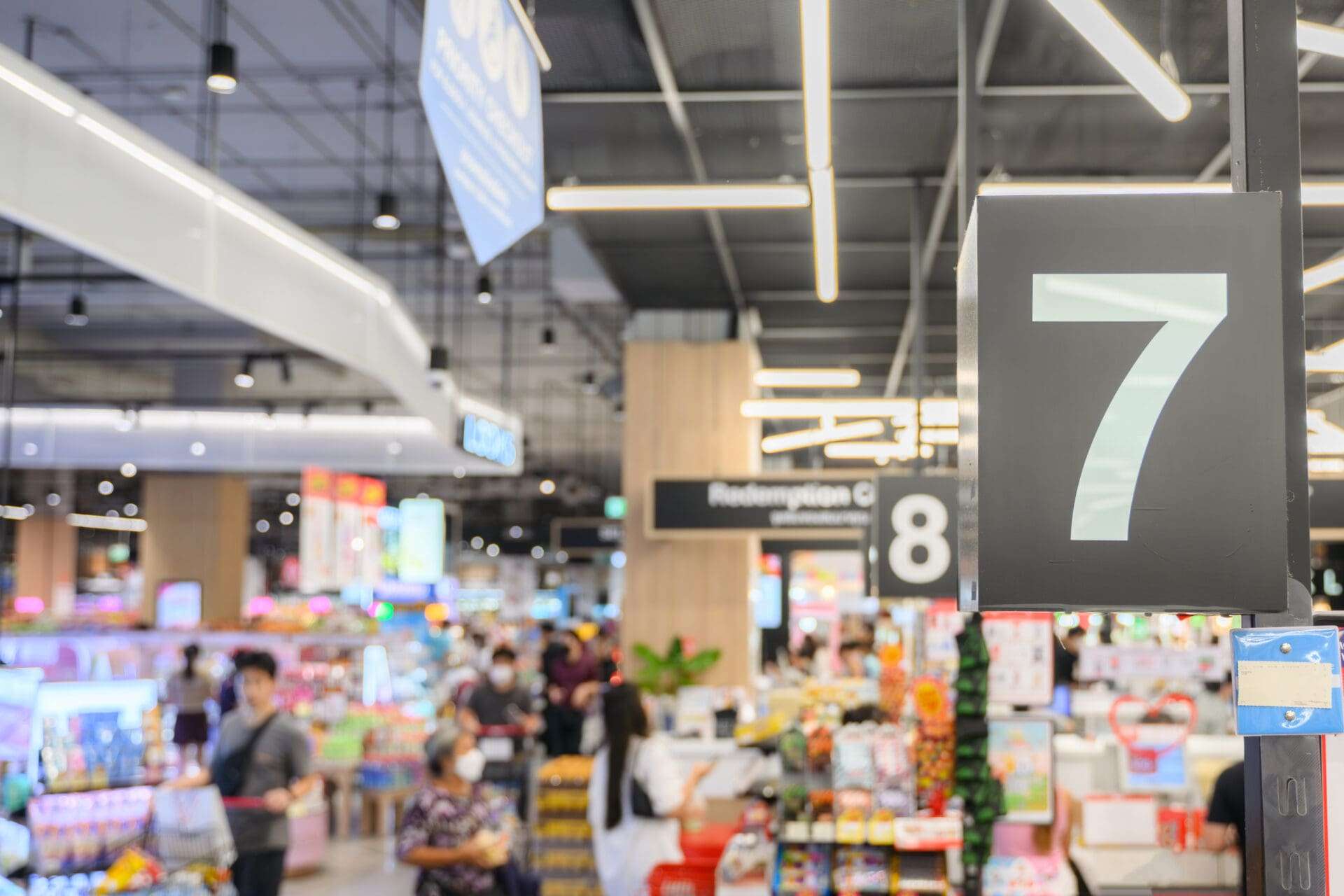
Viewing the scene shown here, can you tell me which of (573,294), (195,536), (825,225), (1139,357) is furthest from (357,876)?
(195,536)

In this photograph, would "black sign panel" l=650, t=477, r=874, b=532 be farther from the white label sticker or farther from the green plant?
the white label sticker

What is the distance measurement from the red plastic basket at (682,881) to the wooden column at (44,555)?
102ft

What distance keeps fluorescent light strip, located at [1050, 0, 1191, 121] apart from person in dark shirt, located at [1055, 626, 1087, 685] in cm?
563

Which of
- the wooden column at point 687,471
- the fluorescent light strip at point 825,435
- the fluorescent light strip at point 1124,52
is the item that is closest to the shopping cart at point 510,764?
the wooden column at point 687,471

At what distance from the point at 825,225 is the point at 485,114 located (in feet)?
10.4

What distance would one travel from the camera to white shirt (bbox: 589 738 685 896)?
603cm

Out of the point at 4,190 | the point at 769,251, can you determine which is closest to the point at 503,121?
the point at 4,190

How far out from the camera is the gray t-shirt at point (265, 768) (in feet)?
20.7

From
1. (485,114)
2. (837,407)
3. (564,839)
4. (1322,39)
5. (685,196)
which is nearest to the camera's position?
(485,114)

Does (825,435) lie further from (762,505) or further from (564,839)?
(564,839)

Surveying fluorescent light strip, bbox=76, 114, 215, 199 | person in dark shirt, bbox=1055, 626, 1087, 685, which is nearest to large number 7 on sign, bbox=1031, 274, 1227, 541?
fluorescent light strip, bbox=76, 114, 215, 199

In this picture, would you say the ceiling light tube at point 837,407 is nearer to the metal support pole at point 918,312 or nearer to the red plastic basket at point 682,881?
the metal support pole at point 918,312

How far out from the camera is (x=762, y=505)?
31.8ft

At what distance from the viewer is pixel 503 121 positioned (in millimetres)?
3301
